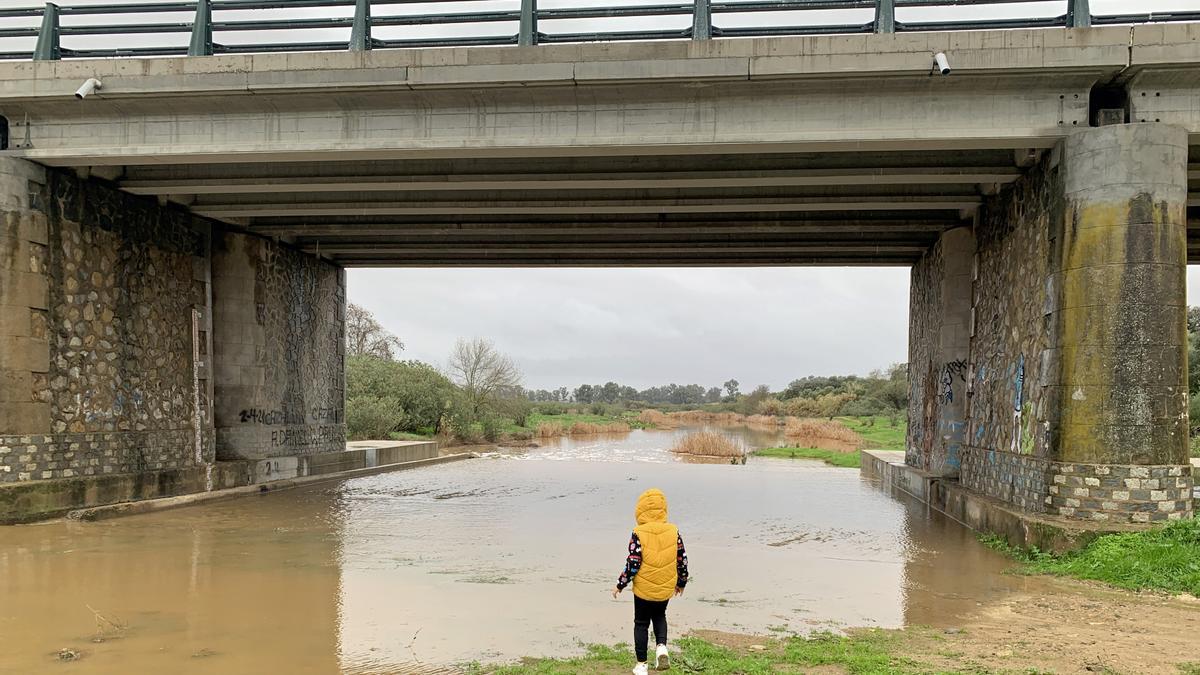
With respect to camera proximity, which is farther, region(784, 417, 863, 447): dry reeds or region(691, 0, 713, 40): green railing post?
region(784, 417, 863, 447): dry reeds

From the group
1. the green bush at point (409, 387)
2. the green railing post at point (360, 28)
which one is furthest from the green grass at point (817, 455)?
the green railing post at point (360, 28)

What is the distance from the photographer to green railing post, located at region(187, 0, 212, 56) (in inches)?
546

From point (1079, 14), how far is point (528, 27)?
Result: 7749 millimetres

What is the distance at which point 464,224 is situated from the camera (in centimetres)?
2041

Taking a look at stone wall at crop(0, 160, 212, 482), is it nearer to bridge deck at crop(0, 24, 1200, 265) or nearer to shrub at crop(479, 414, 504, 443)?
bridge deck at crop(0, 24, 1200, 265)

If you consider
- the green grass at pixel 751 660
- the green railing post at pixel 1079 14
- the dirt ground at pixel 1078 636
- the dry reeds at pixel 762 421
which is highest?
the green railing post at pixel 1079 14

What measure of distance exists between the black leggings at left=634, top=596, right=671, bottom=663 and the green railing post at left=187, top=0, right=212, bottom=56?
1182 cm

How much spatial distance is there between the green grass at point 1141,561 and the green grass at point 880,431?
27951 mm

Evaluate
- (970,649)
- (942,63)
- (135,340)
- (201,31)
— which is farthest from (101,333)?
(970,649)

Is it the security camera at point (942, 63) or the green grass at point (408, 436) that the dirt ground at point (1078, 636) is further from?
the green grass at point (408, 436)

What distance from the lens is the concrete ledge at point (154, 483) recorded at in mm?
13695

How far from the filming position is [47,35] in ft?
45.9

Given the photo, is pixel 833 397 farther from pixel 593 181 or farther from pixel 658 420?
pixel 593 181

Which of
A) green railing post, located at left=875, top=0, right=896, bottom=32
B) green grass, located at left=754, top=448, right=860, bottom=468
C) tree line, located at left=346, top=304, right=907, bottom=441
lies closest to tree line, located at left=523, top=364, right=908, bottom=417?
tree line, located at left=346, top=304, right=907, bottom=441
